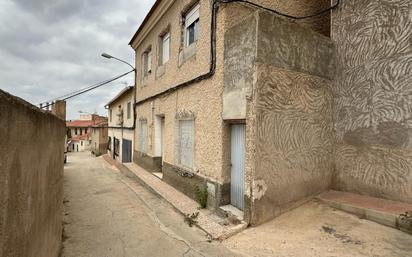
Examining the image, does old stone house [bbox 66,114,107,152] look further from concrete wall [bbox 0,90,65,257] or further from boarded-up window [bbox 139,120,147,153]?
concrete wall [bbox 0,90,65,257]

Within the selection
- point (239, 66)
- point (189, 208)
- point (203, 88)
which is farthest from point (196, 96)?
point (189, 208)

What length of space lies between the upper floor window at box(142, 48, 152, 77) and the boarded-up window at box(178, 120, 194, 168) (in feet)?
16.0

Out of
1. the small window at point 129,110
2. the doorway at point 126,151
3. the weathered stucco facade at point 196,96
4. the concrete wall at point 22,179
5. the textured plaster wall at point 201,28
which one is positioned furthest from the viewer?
the small window at point 129,110

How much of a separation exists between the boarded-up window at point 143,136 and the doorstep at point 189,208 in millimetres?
1540

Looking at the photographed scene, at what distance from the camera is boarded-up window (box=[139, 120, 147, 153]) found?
12.3 metres

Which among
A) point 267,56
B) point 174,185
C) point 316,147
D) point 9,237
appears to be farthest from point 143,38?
point 9,237

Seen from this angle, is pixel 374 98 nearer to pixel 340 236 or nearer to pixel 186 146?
pixel 340 236

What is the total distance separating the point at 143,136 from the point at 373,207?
9.82 meters

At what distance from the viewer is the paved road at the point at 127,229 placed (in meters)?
4.70

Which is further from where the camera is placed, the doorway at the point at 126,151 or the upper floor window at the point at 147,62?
the doorway at the point at 126,151

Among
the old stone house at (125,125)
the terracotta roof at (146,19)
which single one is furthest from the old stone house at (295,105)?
the old stone house at (125,125)

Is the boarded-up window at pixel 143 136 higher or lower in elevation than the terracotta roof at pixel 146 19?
lower

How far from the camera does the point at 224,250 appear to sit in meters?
4.61

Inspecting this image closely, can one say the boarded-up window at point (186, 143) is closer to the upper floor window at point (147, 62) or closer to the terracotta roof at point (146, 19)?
the terracotta roof at point (146, 19)
